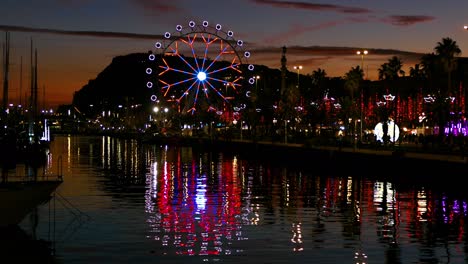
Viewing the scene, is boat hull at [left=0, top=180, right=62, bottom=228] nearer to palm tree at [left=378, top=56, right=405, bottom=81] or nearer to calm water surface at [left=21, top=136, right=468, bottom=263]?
calm water surface at [left=21, top=136, right=468, bottom=263]

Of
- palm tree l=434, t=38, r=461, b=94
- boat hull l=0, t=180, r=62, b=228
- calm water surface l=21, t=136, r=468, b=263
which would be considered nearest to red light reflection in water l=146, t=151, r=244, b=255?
calm water surface l=21, t=136, r=468, b=263

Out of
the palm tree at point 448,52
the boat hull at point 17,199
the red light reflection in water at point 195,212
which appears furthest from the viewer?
the palm tree at point 448,52

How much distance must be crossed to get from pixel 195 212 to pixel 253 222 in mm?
4523

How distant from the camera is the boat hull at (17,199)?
97.2 ft

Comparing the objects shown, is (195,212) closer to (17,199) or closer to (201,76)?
(17,199)

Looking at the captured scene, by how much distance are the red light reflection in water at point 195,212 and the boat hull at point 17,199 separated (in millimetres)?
4159

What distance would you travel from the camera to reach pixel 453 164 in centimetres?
5294

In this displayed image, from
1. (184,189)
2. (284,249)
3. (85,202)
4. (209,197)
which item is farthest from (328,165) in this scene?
(284,249)

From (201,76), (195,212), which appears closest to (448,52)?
(201,76)

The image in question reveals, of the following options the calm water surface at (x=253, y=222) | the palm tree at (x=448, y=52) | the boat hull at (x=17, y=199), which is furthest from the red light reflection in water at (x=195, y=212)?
the palm tree at (x=448, y=52)

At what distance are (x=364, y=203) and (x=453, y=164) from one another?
12498mm

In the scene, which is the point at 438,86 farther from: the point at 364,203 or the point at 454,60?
the point at 364,203

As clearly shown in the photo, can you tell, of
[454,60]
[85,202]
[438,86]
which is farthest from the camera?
[438,86]

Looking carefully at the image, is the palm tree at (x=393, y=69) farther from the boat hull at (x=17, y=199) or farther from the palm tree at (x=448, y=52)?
the boat hull at (x=17, y=199)
